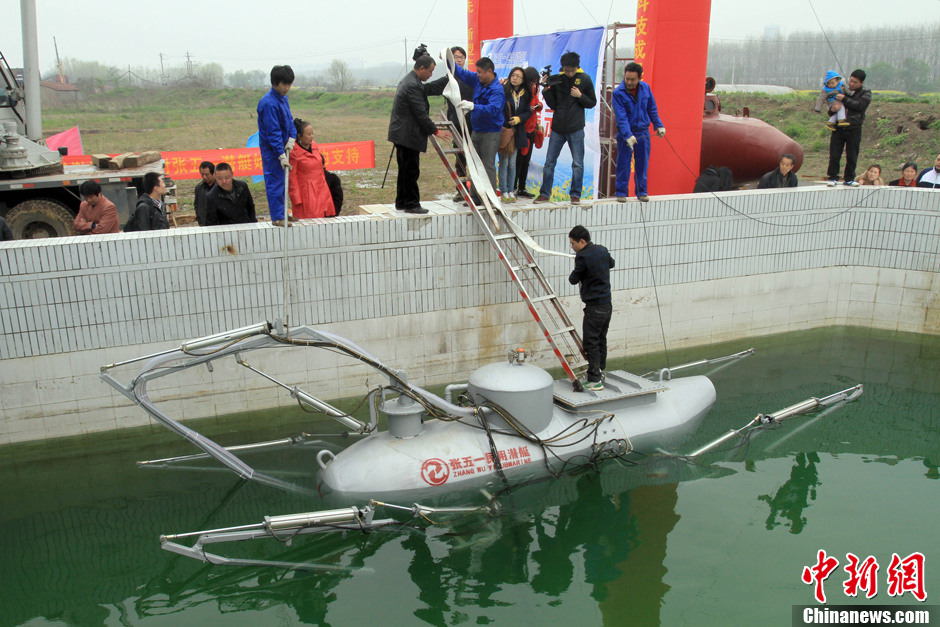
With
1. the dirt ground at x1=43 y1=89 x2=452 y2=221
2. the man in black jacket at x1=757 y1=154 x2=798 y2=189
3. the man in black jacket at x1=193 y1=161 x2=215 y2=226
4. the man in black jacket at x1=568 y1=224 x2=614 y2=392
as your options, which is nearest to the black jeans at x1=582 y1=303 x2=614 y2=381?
the man in black jacket at x1=568 y1=224 x2=614 y2=392

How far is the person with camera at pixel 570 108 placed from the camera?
8.80m

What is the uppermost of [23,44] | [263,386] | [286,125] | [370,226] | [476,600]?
[23,44]

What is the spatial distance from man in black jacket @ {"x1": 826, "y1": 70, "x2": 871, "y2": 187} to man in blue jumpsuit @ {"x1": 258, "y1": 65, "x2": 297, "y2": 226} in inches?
288

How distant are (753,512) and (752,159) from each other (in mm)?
8674

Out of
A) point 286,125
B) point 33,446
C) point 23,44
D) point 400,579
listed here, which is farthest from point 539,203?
point 23,44

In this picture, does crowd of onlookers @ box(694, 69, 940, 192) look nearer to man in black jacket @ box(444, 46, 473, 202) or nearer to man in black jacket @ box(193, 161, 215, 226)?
man in black jacket @ box(444, 46, 473, 202)

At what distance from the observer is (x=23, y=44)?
41.8ft

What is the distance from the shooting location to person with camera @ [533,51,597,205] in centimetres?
880

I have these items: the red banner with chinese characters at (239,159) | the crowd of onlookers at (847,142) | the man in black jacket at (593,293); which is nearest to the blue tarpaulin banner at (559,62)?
the crowd of onlookers at (847,142)

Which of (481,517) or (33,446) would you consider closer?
(481,517)

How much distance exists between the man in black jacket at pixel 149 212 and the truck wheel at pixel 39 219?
13.9ft

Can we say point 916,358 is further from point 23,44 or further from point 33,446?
point 23,44

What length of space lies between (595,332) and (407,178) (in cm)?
266

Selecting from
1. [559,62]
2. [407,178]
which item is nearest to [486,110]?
[407,178]
